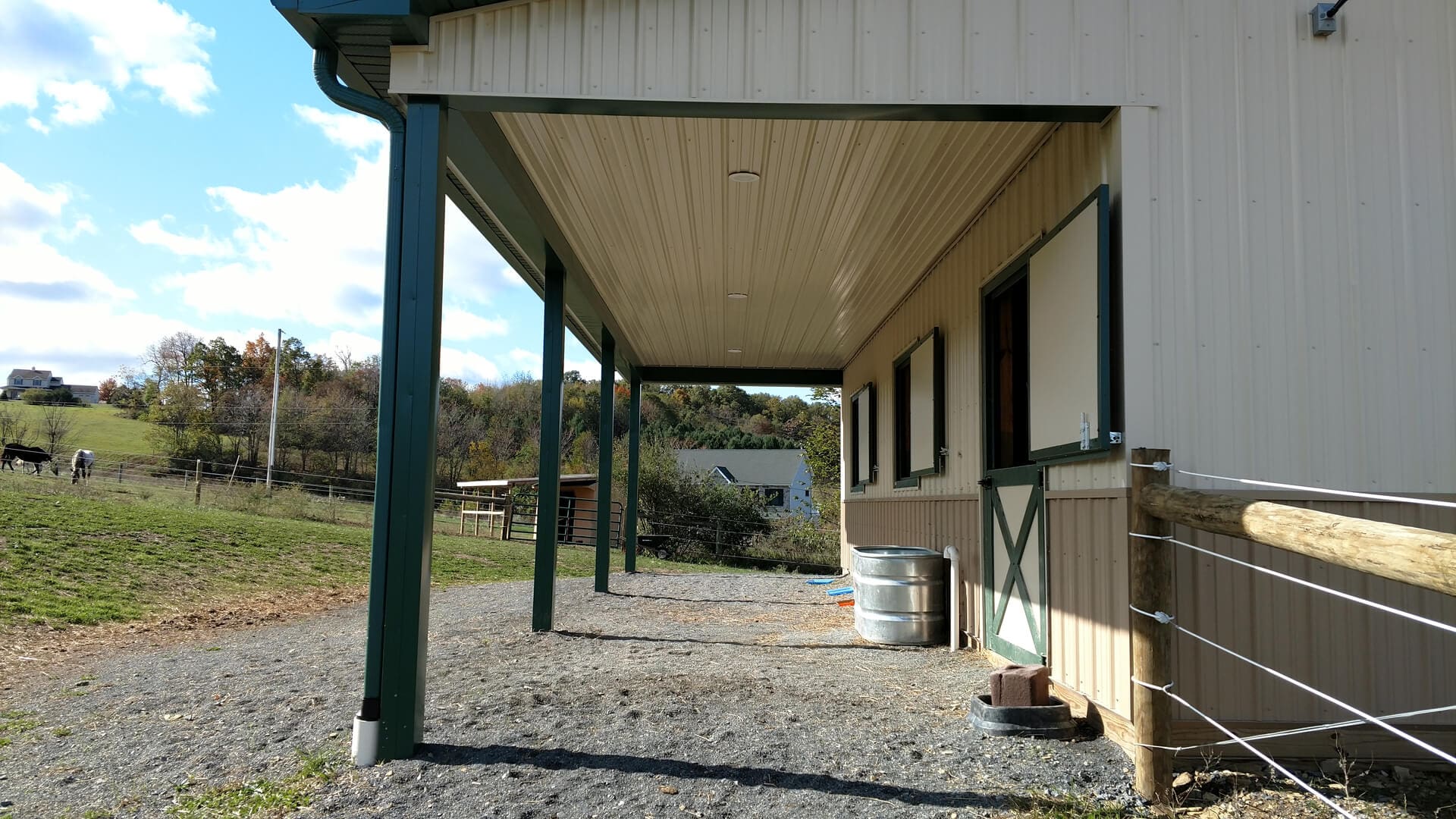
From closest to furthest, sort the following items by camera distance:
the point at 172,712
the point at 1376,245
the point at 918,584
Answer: the point at 1376,245 → the point at 172,712 → the point at 918,584

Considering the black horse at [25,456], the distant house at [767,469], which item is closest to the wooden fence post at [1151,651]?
the black horse at [25,456]

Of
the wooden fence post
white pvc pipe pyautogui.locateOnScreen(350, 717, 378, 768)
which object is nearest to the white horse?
white pvc pipe pyautogui.locateOnScreen(350, 717, 378, 768)

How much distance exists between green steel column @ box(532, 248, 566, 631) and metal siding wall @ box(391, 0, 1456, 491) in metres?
3.00

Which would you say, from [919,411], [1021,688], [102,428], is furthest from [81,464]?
[1021,688]

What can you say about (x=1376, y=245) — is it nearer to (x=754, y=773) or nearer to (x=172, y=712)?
(x=754, y=773)

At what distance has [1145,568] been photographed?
3145mm

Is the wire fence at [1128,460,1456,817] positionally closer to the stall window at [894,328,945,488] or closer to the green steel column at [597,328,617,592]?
the stall window at [894,328,945,488]

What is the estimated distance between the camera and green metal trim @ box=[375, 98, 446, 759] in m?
3.57

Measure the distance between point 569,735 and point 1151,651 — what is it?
227 centimetres

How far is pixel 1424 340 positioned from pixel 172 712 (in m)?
5.64

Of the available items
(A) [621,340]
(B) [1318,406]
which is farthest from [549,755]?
(A) [621,340]

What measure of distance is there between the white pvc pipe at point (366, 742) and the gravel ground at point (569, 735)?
0.33ft

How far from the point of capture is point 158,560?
10094mm

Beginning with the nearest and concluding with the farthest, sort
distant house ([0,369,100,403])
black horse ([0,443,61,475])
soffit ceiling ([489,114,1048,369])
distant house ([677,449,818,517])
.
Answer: soffit ceiling ([489,114,1048,369])
black horse ([0,443,61,475])
distant house ([677,449,818,517])
distant house ([0,369,100,403])
